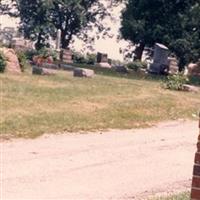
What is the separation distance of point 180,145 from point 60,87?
7865 millimetres

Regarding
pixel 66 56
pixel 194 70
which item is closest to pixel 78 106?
pixel 194 70

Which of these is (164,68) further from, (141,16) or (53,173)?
(53,173)

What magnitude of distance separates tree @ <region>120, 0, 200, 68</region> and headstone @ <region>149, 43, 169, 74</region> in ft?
1.52

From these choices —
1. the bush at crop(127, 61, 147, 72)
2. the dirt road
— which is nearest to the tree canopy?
the bush at crop(127, 61, 147, 72)

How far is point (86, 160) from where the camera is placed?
446 inches

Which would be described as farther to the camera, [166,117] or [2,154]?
[166,117]

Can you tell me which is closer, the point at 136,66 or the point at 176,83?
the point at 176,83

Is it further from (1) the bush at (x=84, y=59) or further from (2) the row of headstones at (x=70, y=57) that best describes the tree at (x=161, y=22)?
(1) the bush at (x=84, y=59)

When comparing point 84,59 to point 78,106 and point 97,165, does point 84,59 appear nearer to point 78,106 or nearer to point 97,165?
point 78,106

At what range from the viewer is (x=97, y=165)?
36.0 ft

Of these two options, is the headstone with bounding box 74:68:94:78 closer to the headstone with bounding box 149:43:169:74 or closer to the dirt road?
the dirt road

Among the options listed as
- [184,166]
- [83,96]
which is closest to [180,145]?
[184,166]

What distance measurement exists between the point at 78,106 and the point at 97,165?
6090 mm

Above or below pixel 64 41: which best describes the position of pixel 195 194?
above
